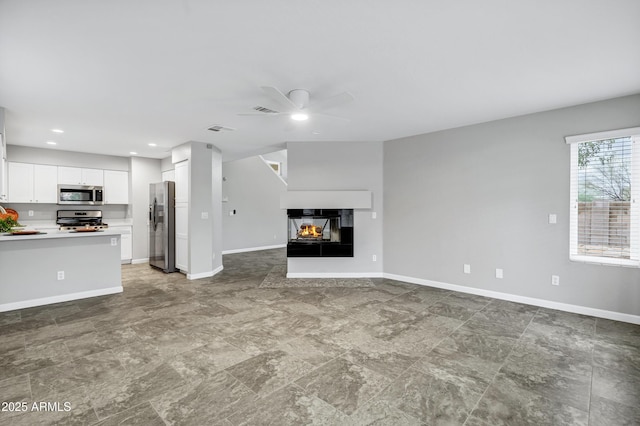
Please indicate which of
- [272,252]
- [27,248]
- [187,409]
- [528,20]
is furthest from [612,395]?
[272,252]

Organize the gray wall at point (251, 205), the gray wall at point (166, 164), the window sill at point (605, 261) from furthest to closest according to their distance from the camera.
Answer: the gray wall at point (251, 205), the gray wall at point (166, 164), the window sill at point (605, 261)

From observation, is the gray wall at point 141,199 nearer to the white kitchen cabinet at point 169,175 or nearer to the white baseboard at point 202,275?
the white kitchen cabinet at point 169,175

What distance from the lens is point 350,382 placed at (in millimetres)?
2215

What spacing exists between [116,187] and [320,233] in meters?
5.10

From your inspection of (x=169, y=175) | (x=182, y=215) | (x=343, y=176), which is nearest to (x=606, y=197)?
(x=343, y=176)

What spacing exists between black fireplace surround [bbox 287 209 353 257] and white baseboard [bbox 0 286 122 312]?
9.41 feet

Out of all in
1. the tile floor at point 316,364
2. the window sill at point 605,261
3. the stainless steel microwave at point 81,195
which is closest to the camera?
the tile floor at point 316,364

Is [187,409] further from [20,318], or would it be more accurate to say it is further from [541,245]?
[541,245]

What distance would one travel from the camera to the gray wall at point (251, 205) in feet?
28.1

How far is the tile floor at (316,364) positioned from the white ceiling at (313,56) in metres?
2.55

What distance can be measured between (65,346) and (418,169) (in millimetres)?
5114

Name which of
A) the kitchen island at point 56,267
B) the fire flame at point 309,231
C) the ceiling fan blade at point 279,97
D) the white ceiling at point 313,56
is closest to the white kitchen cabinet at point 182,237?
the kitchen island at point 56,267

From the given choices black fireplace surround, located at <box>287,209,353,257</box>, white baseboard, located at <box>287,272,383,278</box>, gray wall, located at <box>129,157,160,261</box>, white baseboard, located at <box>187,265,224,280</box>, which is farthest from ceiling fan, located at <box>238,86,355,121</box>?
gray wall, located at <box>129,157,160,261</box>

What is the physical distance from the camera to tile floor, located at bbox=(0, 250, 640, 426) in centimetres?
190
